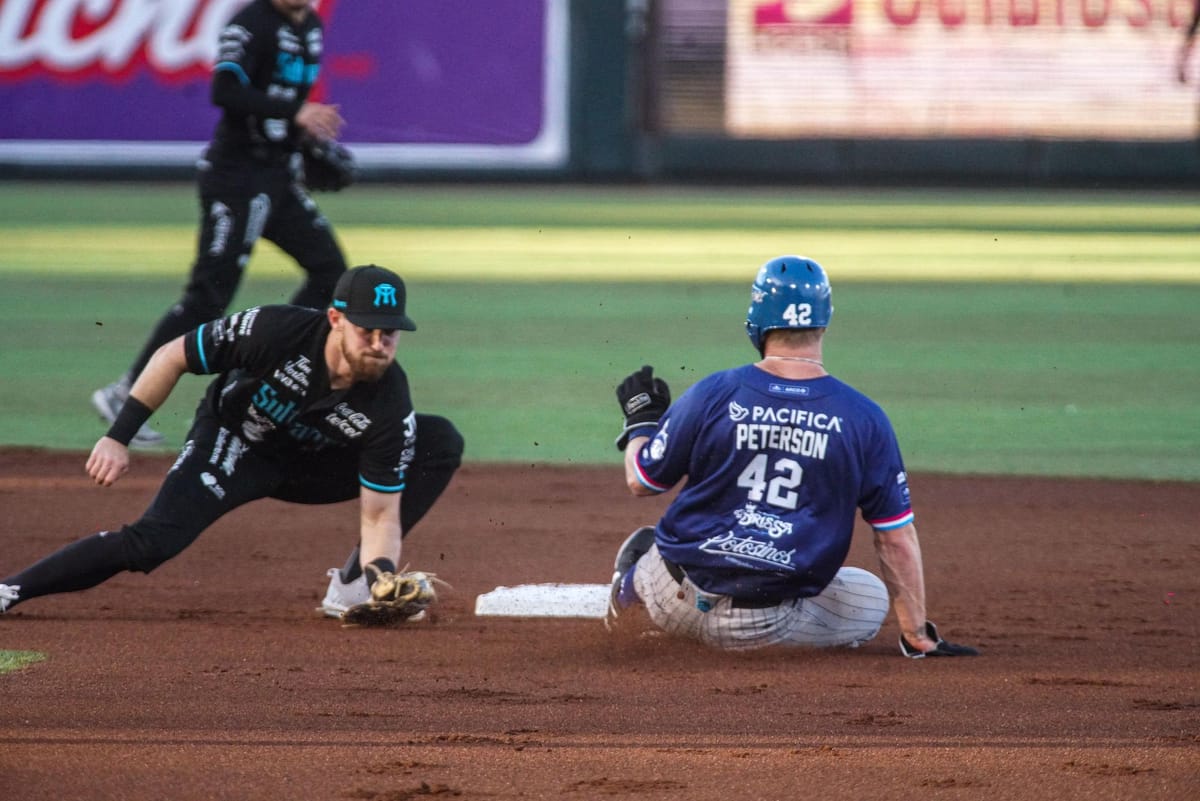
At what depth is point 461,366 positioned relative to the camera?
11305 millimetres

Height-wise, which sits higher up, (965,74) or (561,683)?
(965,74)

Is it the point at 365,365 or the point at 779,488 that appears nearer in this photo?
the point at 779,488

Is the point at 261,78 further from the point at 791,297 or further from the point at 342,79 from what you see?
the point at 342,79

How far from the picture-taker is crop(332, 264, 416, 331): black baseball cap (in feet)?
17.4

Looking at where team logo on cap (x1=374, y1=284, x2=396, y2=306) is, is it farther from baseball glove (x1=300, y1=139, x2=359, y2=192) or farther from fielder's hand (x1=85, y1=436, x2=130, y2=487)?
baseball glove (x1=300, y1=139, x2=359, y2=192)

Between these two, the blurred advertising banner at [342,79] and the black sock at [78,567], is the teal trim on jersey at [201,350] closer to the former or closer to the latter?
the black sock at [78,567]

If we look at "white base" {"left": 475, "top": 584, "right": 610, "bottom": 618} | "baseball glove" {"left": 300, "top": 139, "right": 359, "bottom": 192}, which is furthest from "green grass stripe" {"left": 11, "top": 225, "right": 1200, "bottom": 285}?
"white base" {"left": 475, "top": 584, "right": 610, "bottom": 618}

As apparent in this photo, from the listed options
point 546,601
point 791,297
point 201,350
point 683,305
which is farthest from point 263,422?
point 683,305

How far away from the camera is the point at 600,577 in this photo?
21.7ft

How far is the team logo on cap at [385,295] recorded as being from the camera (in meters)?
5.31

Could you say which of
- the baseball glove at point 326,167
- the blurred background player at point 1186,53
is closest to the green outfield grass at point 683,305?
the baseball glove at point 326,167

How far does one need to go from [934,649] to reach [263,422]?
228 centimetres

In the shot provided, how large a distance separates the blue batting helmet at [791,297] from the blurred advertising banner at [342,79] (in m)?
19.3

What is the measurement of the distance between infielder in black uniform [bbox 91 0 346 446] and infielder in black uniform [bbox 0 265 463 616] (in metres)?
2.78
